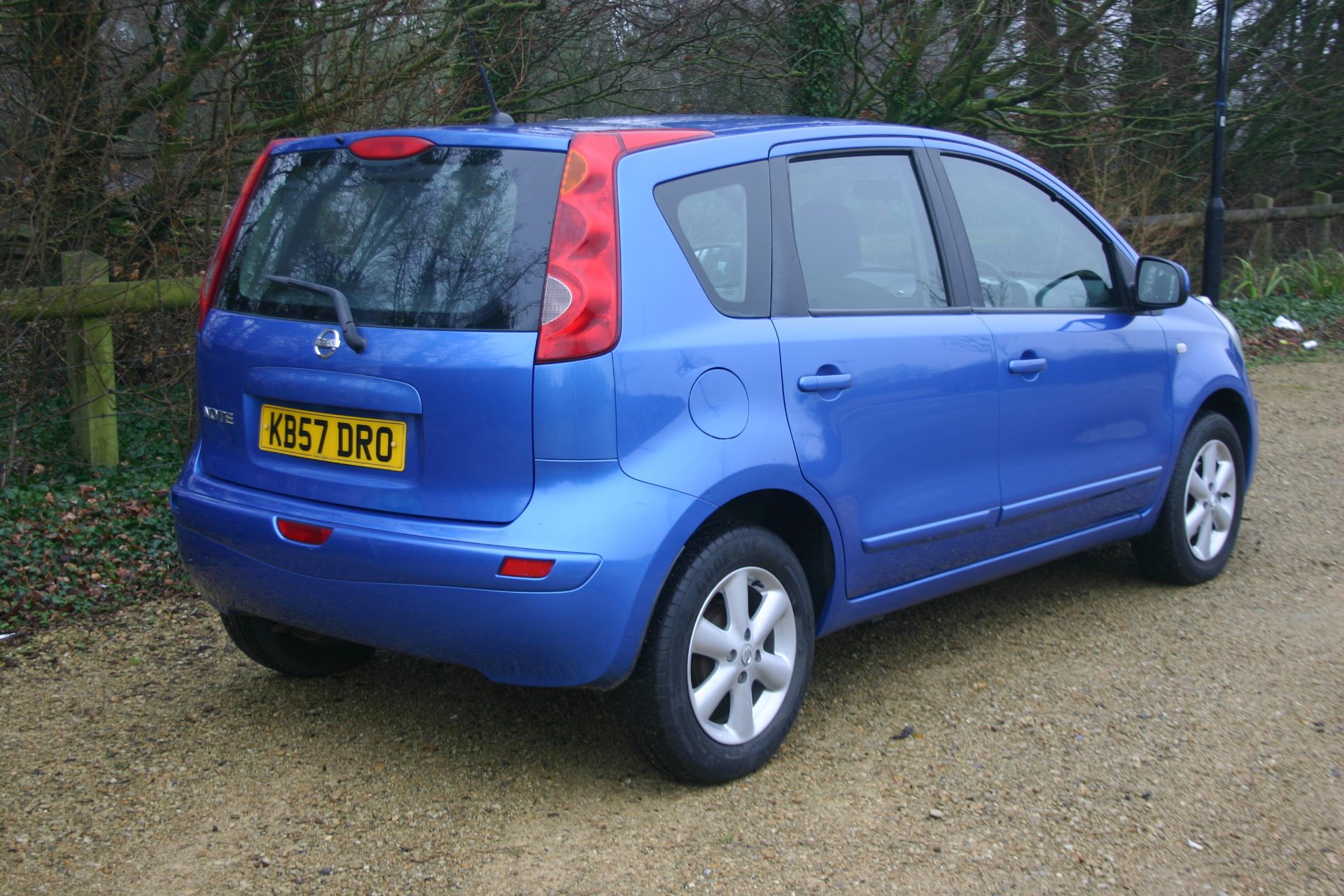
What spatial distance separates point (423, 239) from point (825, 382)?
44.6 inches

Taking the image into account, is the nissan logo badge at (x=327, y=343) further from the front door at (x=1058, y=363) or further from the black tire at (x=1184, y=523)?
the black tire at (x=1184, y=523)

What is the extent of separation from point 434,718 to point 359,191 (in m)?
1.59

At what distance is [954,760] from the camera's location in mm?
3506

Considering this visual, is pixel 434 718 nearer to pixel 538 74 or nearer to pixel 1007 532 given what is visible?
pixel 1007 532

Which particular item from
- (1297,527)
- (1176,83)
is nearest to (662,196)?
(1297,527)

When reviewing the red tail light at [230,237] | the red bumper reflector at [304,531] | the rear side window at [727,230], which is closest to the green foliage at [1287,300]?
the rear side window at [727,230]

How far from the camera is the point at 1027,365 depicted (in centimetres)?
411

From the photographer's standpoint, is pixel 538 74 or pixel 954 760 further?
pixel 538 74

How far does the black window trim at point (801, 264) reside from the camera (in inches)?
136

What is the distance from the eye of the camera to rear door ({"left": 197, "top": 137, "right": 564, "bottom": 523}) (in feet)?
9.71

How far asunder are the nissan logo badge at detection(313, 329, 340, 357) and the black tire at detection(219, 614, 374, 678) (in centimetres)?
98

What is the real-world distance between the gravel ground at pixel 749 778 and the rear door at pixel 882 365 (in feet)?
1.80

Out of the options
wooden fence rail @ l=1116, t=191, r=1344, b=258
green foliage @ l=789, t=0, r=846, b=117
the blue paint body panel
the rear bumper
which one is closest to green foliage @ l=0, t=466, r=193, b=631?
the blue paint body panel

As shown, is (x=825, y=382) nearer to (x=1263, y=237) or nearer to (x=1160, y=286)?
(x=1160, y=286)
